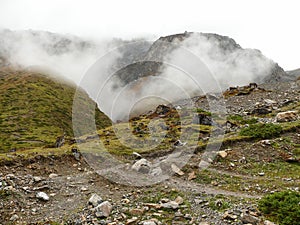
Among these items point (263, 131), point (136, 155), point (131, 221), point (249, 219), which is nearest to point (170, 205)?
point (131, 221)

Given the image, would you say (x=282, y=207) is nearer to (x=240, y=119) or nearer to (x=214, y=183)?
(x=214, y=183)

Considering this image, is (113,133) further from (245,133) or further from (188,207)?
(188,207)

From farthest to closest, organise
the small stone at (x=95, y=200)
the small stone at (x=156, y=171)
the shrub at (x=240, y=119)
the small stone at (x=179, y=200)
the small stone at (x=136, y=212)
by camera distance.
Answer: the shrub at (x=240, y=119), the small stone at (x=156, y=171), the small stone at (x=95, y=200), the small stone at (x=179, y=200), the small stone at (x=136, y=212)

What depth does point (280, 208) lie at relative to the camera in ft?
51.2

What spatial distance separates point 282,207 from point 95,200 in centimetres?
1102

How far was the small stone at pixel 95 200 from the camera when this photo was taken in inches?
755

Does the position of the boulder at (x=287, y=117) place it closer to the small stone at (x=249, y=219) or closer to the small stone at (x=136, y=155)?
the small stone at (x=136, y=155)

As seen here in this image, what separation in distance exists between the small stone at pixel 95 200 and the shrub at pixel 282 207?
9.65 m

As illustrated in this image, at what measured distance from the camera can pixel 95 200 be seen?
19.5 m

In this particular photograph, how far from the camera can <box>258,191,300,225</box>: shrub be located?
14812mm

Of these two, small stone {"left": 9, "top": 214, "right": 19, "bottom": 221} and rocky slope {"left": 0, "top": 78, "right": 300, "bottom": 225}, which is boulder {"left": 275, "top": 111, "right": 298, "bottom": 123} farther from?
small stone {"left": 9, "top": 214, "right": 19, "bottom": 221}

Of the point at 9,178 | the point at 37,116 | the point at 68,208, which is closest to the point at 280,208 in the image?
the point at 68,208

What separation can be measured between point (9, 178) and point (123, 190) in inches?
337

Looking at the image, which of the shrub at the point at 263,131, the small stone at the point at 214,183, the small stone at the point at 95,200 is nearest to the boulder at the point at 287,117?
the shrub at the point at 263,131
